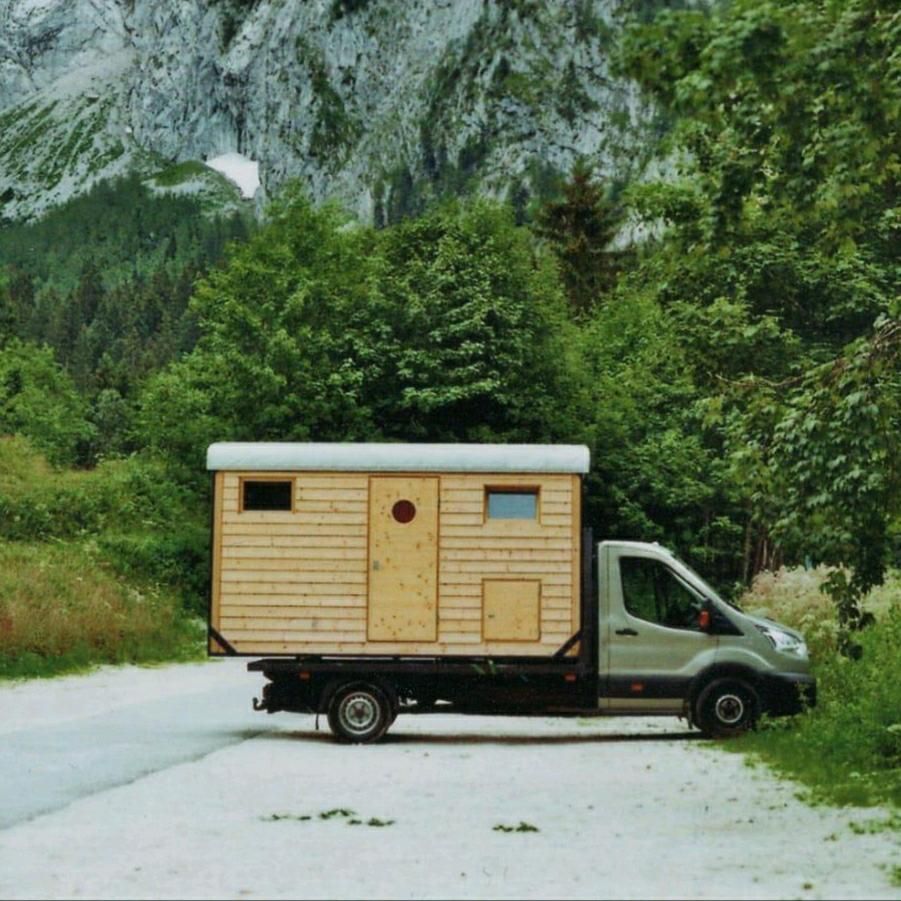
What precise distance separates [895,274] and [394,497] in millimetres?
25559

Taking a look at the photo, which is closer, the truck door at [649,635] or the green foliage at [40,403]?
the truck door at [649,635]

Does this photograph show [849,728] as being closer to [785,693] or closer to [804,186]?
[785,693]

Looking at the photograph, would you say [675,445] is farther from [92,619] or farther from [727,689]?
[727,689]

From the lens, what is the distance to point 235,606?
1708 centimetres

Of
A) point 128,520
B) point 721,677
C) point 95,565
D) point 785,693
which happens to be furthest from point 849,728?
point 128,520

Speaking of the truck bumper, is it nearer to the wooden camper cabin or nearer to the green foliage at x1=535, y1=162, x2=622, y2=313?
the wooden camper cabin

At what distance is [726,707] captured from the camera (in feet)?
55.9

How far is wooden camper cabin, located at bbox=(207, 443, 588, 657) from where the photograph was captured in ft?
55.6

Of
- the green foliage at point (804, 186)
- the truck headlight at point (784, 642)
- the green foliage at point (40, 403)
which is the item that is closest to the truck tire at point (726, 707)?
the truck headlight at point (784, 642)

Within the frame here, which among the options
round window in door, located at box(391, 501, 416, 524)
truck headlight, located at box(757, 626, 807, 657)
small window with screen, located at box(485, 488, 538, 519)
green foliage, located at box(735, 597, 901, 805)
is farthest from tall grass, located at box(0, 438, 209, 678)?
green foliage, located at box(735, 597, 901, 805)

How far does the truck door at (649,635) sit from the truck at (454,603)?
0.01 metres

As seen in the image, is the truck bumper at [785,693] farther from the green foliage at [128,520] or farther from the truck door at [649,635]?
the green foliage at [128,520]

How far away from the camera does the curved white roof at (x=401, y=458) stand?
1695 centimetres

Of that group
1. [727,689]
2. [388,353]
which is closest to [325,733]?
[727,689]
